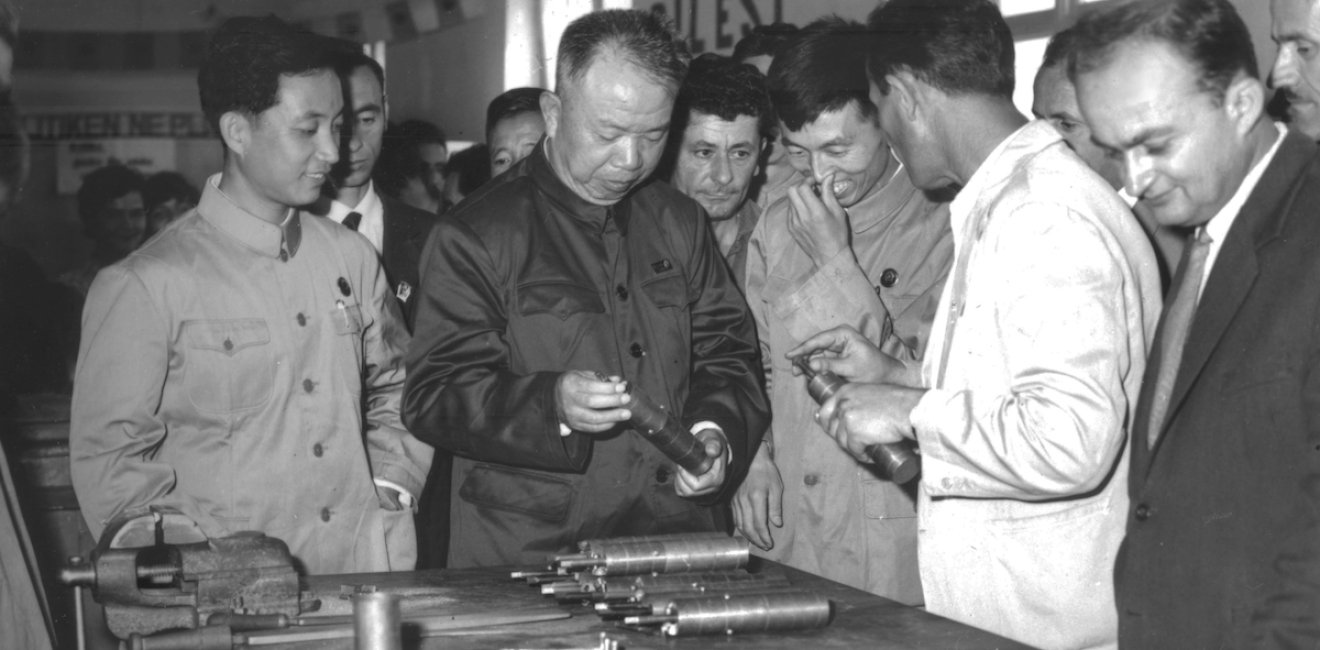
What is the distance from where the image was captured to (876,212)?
3.35 m

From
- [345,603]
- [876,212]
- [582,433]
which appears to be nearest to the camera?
[345,603]

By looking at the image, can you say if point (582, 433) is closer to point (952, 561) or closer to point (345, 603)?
point (345, 603)

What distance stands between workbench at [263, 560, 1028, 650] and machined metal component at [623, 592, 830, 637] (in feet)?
0.05

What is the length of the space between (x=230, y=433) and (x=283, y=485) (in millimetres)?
174

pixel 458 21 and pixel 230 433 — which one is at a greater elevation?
pixel 458 21

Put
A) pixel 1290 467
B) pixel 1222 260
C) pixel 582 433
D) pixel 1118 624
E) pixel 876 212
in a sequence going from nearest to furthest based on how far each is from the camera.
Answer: pixel 1290 467, pixel 1222 260, pixel 1118 624, pixel 582 433, pixel 876 212

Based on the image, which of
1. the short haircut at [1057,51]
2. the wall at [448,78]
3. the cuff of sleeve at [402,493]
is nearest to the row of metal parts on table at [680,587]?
the cuff of sleeve at [402,493]

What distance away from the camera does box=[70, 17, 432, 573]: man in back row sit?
9.22 ft

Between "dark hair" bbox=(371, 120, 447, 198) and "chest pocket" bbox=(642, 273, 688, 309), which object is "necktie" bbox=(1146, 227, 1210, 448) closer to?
"chest pocket" bbox=(642, 273, 688, 309)

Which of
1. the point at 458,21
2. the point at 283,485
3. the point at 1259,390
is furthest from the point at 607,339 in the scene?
the point at 458,21

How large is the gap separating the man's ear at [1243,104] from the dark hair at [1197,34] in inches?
0.5

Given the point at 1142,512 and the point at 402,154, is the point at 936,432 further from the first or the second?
the point at 402,154

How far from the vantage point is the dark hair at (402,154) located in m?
4.83

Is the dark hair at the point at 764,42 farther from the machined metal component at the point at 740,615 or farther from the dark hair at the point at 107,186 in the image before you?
the dark hair at the point at 107,186
